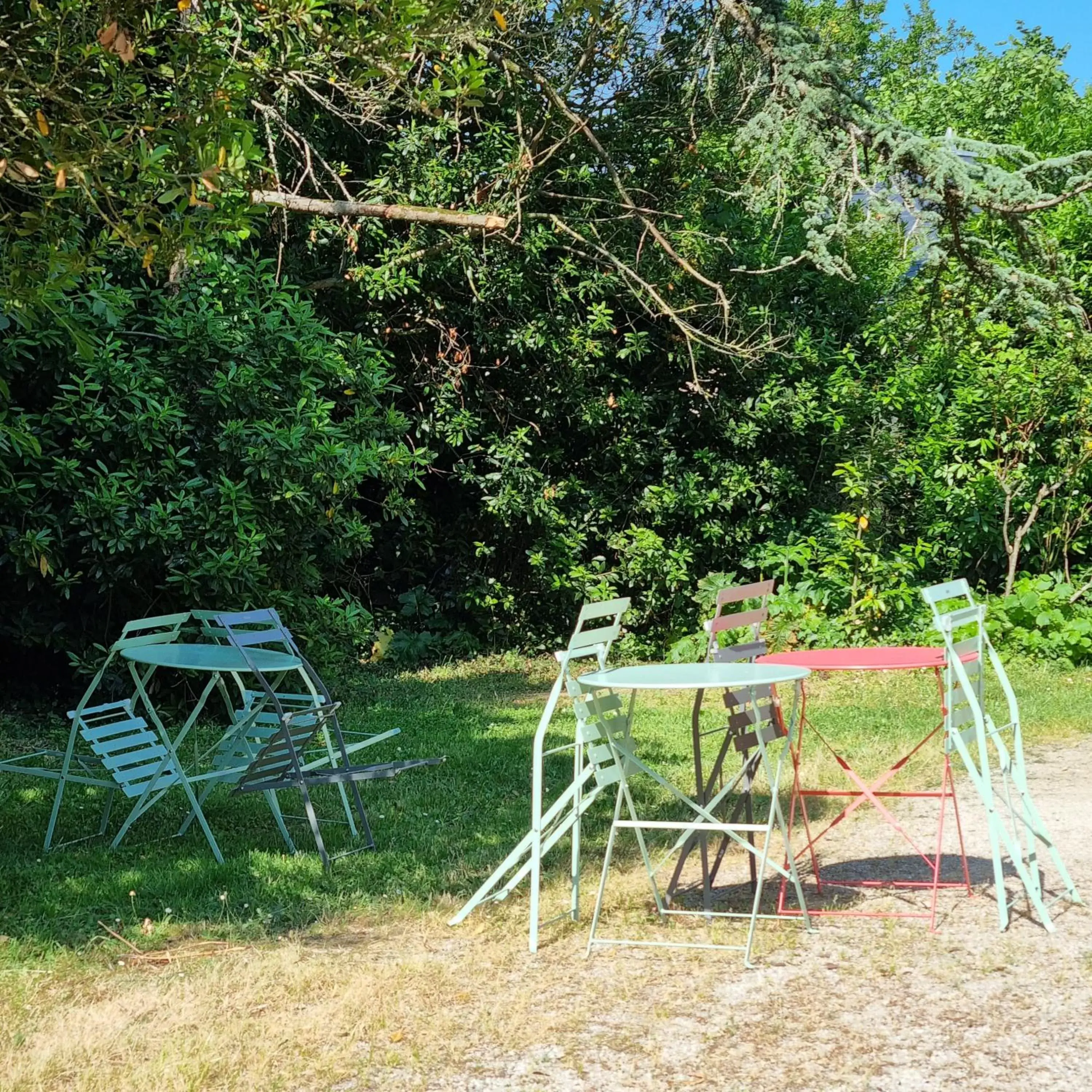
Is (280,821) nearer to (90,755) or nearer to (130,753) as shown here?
(130,753)

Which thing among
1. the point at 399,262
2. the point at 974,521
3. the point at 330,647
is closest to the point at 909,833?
the point at 330,647

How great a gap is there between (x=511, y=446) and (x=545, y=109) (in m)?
2.79

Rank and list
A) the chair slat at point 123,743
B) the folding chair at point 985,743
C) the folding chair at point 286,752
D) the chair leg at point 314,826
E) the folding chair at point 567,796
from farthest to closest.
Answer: the chair slat at point 123,743, the folding chair at point 286,752, the chair leg at point 314,826, the folding chair at point 985,743, the folding chair at point 567,796

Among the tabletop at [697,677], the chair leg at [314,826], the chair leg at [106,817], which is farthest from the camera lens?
the chair leg at [106,817]

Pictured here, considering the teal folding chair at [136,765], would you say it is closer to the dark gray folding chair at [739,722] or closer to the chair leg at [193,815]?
the chair leg at [193,815]

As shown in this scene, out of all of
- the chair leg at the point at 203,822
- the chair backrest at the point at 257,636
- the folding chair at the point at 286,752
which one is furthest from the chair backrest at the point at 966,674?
Result: the chair leg at the point at 203,822

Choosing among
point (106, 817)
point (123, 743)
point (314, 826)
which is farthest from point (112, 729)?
point (314, 826)

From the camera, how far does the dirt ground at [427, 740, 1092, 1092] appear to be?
348 centimetres

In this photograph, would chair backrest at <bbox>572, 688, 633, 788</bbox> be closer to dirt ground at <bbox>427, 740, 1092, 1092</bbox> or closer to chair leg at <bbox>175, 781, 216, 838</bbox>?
dirt ground at <bbox>427, 740, 1092, 1092</bbox>

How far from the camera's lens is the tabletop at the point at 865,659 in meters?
4.79

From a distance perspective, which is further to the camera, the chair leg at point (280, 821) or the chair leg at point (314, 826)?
the chair leg at point (280, 821)

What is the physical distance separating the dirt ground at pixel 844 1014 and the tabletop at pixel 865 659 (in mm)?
900

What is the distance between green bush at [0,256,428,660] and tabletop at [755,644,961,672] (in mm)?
4366

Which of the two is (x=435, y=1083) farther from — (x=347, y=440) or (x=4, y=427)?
(x=347, y=440)
